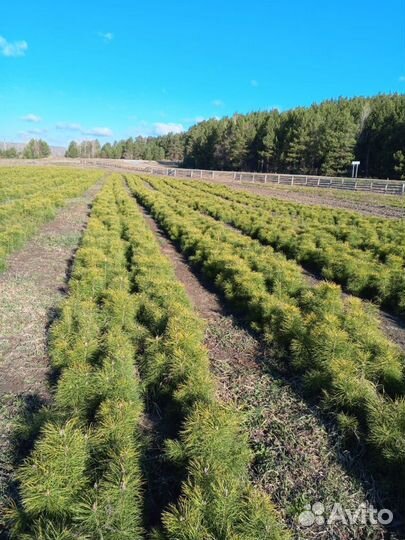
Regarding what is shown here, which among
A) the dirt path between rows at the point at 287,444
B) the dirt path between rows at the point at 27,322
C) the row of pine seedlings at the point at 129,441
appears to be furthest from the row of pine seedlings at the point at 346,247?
the dirt path between rows at the point at 27,322

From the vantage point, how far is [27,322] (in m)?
6.14

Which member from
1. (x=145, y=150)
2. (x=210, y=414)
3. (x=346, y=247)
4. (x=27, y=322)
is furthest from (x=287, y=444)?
(x=145, y=150)

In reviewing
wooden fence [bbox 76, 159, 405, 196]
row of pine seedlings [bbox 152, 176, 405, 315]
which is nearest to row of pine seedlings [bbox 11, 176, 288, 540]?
row of pine seedlings [bbox 152, 176, 405, 315]

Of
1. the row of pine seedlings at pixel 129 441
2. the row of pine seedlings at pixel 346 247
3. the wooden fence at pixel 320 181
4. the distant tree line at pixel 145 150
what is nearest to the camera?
the row of pine seedlings at pixel 129 441

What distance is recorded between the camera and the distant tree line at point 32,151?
134050mm

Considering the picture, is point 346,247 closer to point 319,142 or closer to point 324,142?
point 324,142

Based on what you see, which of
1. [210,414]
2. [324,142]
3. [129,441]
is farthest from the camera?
[324,142]

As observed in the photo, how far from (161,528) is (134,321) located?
3.43m

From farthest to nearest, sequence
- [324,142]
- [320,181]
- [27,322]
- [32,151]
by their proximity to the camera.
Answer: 1. [32,151]
2. [324,142]
3. [320,181]
4. [27,322]

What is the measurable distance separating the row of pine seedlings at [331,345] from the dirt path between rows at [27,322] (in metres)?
3.33

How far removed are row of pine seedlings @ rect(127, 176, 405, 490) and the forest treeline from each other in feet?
179

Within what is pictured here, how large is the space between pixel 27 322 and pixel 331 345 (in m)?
4.95

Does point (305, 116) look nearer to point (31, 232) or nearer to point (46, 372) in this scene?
point (31, 232)

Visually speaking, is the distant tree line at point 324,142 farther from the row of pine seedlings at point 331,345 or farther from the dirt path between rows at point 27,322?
the dirt path between rows at point 27,322
